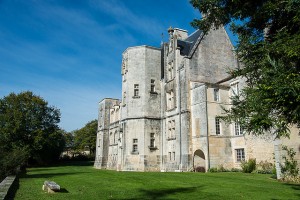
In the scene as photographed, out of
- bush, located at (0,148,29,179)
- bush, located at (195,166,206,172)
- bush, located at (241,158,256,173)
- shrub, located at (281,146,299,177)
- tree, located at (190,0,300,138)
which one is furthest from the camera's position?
bush, located at (195,166,206,172)

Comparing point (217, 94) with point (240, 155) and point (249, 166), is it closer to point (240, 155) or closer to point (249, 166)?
point (240, 155)

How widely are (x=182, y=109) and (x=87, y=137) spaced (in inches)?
1774

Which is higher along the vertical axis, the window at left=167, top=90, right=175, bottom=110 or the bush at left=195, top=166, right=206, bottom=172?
the window at left=167, top=90, right=175, bottom=110

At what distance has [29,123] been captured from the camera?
40531mm

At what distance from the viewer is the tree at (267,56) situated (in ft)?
22.8

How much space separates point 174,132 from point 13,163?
51.8 ft

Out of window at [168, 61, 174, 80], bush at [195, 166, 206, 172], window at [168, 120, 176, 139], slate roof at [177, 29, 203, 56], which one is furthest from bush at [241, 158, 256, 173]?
slate roof at [177, 29, 203, 56]

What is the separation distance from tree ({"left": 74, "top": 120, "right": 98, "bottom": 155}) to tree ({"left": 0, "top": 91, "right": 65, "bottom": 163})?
23048 millimetres

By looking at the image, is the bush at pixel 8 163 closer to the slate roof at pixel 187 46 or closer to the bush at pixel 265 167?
the bush at pixel 265 167

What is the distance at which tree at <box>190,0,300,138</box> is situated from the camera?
6945 millimetres

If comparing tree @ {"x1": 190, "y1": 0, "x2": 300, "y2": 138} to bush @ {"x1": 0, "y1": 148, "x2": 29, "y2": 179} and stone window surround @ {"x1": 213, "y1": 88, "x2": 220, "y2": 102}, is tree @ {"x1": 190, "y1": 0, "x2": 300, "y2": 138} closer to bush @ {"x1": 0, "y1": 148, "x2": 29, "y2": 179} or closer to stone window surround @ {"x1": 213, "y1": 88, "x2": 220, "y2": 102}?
bush @ {"x1": 0, "y1": 148, "x2": 29, "y2": 179}

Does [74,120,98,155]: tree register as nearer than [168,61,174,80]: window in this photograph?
No

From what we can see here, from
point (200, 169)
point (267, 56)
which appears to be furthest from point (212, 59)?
point (267, 56)

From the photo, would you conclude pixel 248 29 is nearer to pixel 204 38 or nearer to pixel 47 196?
pixel 47 196
